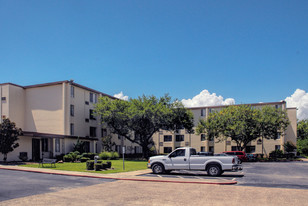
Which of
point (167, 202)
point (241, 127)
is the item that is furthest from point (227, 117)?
point (167, 202)

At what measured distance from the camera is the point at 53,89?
40938 millimetres

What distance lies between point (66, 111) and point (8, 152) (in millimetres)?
11687

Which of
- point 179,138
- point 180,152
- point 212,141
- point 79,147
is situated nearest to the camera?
point 180,152

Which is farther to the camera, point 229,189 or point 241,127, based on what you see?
point 241,127

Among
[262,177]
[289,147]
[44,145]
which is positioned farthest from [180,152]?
[289,147]

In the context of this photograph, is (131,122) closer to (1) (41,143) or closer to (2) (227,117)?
(1) (41,143)

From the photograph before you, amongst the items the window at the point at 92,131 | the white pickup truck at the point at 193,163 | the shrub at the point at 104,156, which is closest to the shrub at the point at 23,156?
the shrub at the point at 104,156

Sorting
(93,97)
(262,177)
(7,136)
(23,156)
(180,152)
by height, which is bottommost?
(262,177)

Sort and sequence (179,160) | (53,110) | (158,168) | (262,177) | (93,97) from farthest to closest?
1. (93,97)
2. (53,110)
3. (158,168)
4. (179,160)
5. (262,177)

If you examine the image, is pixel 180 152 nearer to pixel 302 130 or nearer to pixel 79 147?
pixel 79 147

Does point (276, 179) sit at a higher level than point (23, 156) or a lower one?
lower

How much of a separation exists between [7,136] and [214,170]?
1949 cm

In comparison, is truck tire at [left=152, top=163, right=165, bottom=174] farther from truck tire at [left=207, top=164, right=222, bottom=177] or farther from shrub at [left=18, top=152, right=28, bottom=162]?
shrub at [left=18, top=152, right=28, bottom=162]

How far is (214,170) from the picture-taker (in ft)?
65.2
